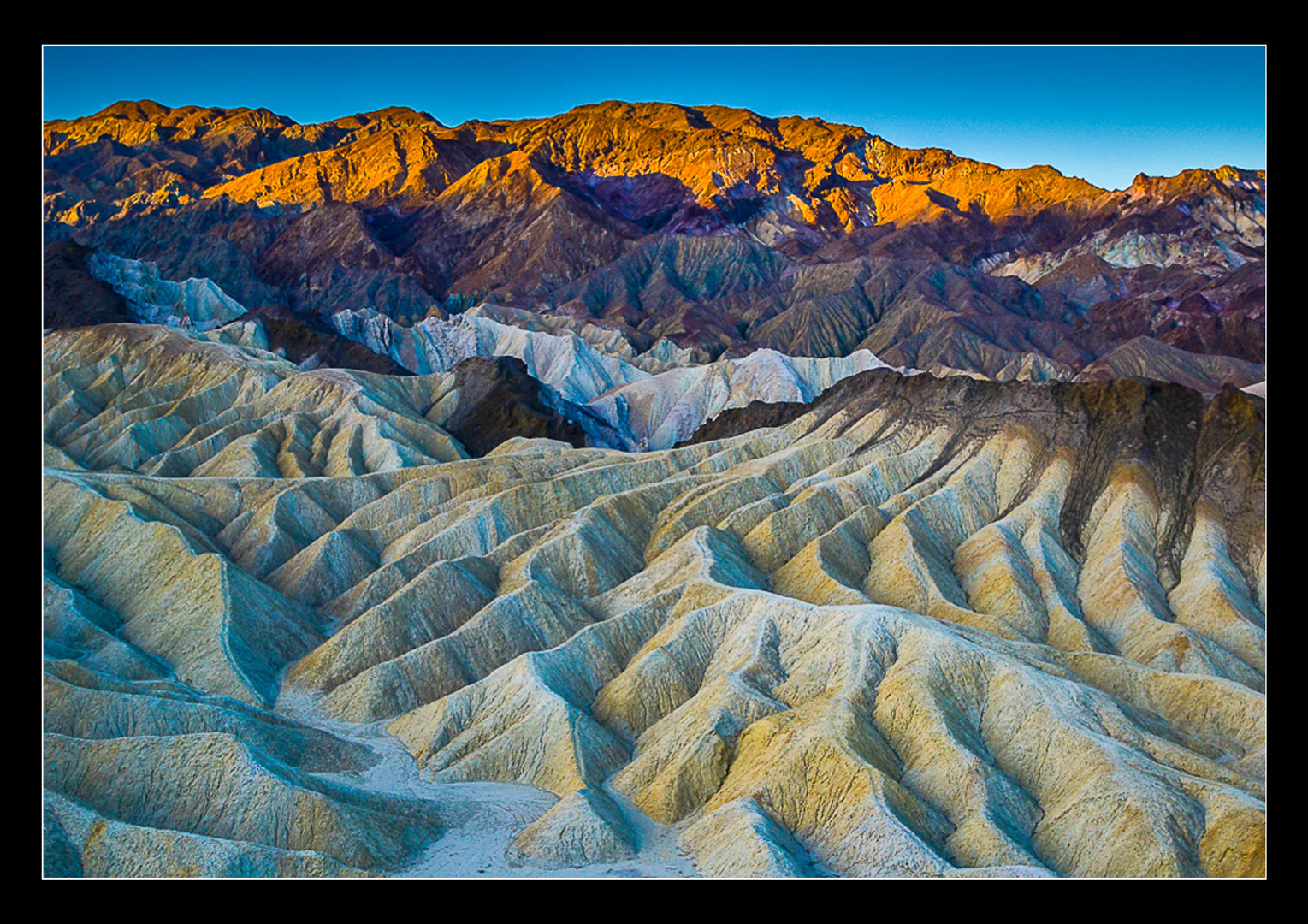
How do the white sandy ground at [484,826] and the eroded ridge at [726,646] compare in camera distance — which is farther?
the eroded ridge at [726,646]

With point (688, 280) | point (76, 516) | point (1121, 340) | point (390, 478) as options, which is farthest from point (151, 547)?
point (688, 280)

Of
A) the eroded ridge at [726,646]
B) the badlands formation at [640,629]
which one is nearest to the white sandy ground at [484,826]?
the badlands formation at [640,629]

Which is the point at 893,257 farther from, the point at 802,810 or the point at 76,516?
the point at 802,810

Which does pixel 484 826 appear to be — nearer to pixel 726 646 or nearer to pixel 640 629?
pixel 726 646

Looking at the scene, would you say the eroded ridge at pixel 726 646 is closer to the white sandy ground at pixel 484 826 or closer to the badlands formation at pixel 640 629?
the badlands formation at pixel 640 629

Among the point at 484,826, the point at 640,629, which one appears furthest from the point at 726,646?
the point at 484,826

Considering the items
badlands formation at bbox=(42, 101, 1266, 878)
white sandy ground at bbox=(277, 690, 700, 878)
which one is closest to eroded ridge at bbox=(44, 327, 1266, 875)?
badlands formation at bbox=(42, 101, 1266, 878)
